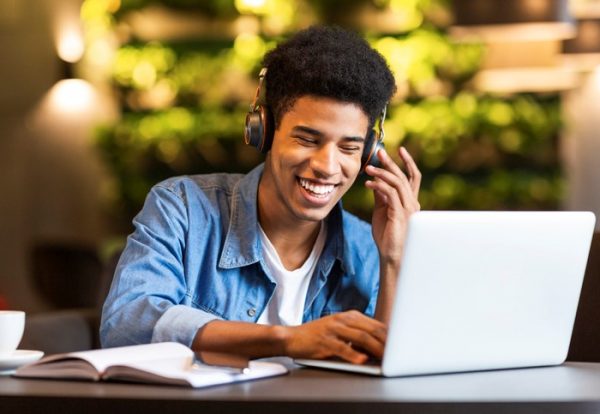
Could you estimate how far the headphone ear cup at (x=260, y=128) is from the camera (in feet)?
6.72

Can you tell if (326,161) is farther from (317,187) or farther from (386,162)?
(386,162)

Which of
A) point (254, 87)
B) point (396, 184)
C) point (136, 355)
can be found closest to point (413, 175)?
point (396, 184)

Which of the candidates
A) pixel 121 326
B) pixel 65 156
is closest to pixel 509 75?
pixel 65 156

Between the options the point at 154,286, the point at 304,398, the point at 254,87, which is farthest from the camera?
the point at 254,87

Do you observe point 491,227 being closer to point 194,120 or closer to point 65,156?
point 194,120

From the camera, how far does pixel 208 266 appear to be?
2041 mm

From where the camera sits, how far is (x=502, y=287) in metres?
1.52

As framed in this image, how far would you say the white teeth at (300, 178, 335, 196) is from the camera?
1.99m

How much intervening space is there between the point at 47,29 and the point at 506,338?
5499 mm

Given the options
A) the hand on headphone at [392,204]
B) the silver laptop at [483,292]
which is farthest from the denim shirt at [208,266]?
the silver laptop at [483,292]

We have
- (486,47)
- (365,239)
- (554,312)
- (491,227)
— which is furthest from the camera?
(486,47)

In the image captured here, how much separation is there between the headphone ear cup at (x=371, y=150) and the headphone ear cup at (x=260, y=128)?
18cm

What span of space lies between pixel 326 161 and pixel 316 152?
3 cm

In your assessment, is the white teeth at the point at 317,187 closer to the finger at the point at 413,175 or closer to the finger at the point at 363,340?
the finger at the point at 413,175
